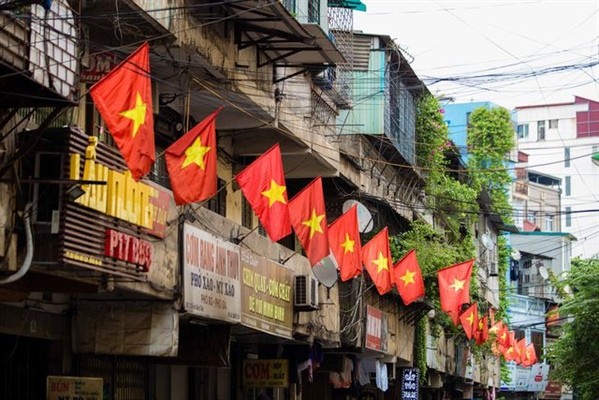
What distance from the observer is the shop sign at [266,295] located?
1831 centimetres

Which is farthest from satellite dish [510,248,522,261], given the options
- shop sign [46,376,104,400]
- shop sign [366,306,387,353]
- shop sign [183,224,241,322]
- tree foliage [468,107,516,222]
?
shop sign [46,376,104,400]

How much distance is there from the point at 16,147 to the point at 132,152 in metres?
1.18

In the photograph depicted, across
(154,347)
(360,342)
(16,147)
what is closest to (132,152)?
(16,147)

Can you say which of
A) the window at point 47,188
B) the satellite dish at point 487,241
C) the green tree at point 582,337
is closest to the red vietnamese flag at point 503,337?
the satellite dish at point 487,241

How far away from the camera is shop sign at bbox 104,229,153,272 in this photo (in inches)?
505

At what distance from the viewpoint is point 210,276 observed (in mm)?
16562

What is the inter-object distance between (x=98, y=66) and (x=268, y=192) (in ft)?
9.97

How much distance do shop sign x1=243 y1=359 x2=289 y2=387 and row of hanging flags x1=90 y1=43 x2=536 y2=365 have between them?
2259 millimetres

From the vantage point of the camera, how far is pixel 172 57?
15727 mm

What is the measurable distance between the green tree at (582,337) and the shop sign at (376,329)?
29.6 ft

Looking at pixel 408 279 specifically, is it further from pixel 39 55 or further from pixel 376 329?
pixel 39 55

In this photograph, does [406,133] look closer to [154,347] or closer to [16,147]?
[154,347]

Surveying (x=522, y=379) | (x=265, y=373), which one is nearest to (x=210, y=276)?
(x=265, y=373)

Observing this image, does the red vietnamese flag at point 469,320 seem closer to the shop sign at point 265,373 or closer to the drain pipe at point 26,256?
the shop sign at point 265,373
